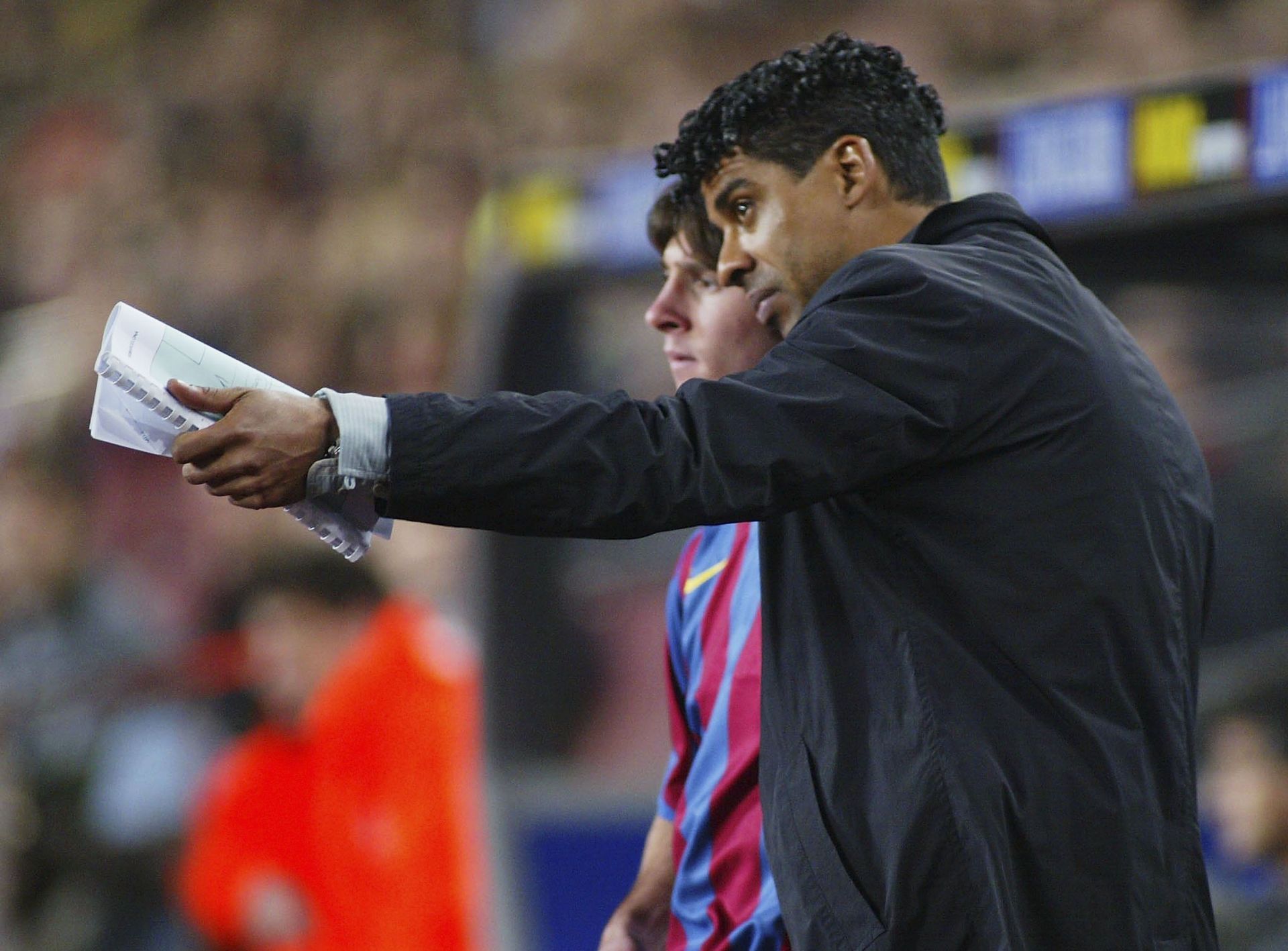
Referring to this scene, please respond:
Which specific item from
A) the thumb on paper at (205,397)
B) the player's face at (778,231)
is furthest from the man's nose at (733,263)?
the thumb on paper at (205,397)

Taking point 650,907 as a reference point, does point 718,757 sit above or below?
above

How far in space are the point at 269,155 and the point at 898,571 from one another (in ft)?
20.2

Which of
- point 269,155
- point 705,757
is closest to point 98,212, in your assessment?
point 269,155

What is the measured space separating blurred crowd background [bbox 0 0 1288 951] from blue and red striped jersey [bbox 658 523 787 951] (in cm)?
162

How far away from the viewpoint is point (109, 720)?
18.2 ft

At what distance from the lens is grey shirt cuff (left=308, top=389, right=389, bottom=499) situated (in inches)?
48.2

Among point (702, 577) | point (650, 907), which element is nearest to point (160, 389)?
point (702, 577)

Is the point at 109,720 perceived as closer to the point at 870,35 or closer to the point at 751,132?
the point at 870,35

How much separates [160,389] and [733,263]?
59cm

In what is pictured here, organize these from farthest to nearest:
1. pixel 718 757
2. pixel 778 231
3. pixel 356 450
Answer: pixel 718 757 → pixel 778 231 → pixel 356 450

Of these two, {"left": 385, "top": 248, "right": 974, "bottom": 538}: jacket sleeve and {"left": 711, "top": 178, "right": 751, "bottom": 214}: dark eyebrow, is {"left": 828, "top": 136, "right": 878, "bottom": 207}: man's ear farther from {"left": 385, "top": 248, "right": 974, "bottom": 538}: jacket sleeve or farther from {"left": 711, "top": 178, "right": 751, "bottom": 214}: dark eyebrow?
{"left": 385, "top": 248, "right": 974, "bottom": 538}: jacket sleeve

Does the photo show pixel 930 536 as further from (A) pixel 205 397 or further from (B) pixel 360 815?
(B) pixel 360 815

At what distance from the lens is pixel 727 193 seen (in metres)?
1.55

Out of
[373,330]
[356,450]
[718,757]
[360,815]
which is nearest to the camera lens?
[356,450]
